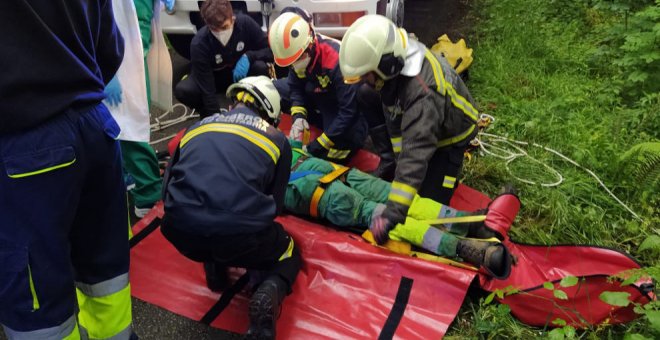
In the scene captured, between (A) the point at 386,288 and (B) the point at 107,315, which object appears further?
(A) the point at 386,288

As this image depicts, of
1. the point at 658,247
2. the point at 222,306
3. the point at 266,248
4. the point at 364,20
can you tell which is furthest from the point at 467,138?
the point at 222,306

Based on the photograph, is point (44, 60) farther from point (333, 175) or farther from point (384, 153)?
point (384, 153)

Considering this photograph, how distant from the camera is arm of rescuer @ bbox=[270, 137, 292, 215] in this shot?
256cm

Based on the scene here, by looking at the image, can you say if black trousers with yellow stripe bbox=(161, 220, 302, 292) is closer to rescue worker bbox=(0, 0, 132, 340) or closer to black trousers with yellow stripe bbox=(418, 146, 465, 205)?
rescue worker bbox=(0, 0, 132, 340)

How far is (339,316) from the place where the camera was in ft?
8.75

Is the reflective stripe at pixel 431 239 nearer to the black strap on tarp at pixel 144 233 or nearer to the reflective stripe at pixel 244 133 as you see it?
the reflective stripe at pixel 244 133

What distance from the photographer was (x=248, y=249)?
8.09 ft

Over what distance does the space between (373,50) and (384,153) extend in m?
1.14

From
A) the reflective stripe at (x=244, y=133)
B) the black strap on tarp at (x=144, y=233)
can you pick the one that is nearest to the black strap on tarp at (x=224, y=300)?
the black strap on tarp at (x=144, y=233)

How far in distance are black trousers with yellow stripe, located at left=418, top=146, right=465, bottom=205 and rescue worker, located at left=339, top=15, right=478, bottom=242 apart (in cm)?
25

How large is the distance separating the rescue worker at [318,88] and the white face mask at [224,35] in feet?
2.31

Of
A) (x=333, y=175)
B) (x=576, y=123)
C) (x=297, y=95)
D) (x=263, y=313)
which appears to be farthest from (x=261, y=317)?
(x=576, y=123)

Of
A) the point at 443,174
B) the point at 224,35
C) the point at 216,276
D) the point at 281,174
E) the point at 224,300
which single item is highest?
the point at 224,35

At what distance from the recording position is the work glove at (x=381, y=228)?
9.11 feet
